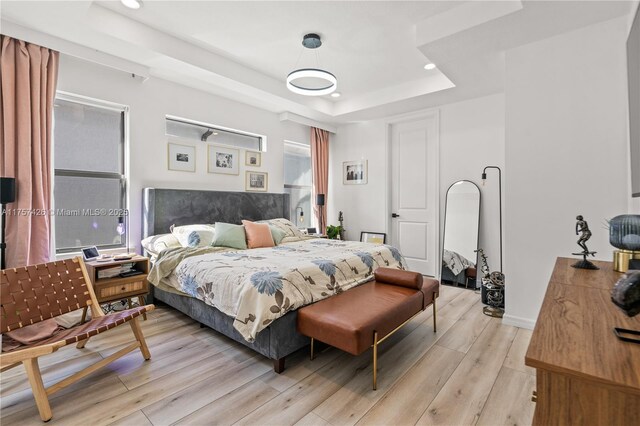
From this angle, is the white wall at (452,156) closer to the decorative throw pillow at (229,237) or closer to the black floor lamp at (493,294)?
the black floor lamp at (493,294)

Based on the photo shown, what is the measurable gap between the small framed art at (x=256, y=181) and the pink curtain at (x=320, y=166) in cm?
108

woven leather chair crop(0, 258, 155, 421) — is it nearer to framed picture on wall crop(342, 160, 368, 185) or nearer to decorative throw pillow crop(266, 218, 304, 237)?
decorative throw pillow crop(266, 218, 304, 237)

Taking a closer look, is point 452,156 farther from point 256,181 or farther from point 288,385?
point 288,385

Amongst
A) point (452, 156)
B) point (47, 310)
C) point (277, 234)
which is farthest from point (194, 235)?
point (452, 156)

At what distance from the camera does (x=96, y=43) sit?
281cm

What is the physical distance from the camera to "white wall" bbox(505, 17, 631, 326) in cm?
240

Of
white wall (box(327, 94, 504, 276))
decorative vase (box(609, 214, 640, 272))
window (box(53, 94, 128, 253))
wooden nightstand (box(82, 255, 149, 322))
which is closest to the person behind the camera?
decorative vase (box(609, 214, 640, 272))

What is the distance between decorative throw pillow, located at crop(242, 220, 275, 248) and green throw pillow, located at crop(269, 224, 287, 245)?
0.34 feet

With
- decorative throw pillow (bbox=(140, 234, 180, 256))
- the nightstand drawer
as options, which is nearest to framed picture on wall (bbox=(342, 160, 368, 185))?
decorative throw pillow (bbox=(140, 234, 180, 256))

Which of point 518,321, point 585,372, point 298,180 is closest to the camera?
point 585,372

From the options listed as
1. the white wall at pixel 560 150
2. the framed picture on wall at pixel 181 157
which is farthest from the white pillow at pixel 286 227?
the white wall at pixel 560 150

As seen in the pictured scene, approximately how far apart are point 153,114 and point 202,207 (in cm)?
125

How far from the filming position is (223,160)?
4289mm

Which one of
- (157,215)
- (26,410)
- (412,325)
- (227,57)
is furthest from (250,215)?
(26,410)
